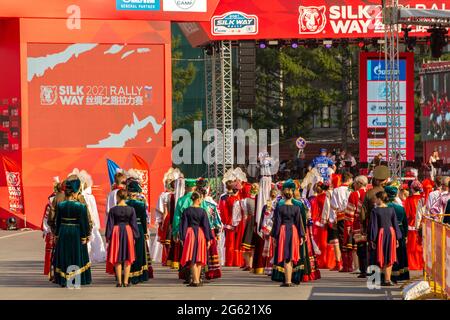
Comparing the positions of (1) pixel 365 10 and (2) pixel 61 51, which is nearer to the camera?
(2) pixel 61 51

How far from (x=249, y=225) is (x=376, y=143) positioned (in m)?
20.1

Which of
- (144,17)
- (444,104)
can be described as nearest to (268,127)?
(444,104)

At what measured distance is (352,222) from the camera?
20344 millimetres

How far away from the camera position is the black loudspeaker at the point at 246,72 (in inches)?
1506

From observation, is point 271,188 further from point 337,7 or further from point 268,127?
point 268,127

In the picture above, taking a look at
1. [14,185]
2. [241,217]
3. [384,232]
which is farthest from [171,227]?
[14,185]

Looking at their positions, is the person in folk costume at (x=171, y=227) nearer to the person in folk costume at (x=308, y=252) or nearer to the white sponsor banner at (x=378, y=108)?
the person in folk costume at (x=308, y=252)

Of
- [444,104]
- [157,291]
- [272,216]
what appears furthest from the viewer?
[444,104]

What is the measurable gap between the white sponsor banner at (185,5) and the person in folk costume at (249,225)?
1384 cm

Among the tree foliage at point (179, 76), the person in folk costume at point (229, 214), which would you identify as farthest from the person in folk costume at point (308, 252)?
the tree foliage at point (179, 76)

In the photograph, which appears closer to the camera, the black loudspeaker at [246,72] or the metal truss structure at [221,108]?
the metal truss structure at [221,108]

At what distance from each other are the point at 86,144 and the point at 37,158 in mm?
1398

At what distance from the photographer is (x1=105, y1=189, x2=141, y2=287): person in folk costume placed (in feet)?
59.7

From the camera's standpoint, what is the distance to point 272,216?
65.6 feet
